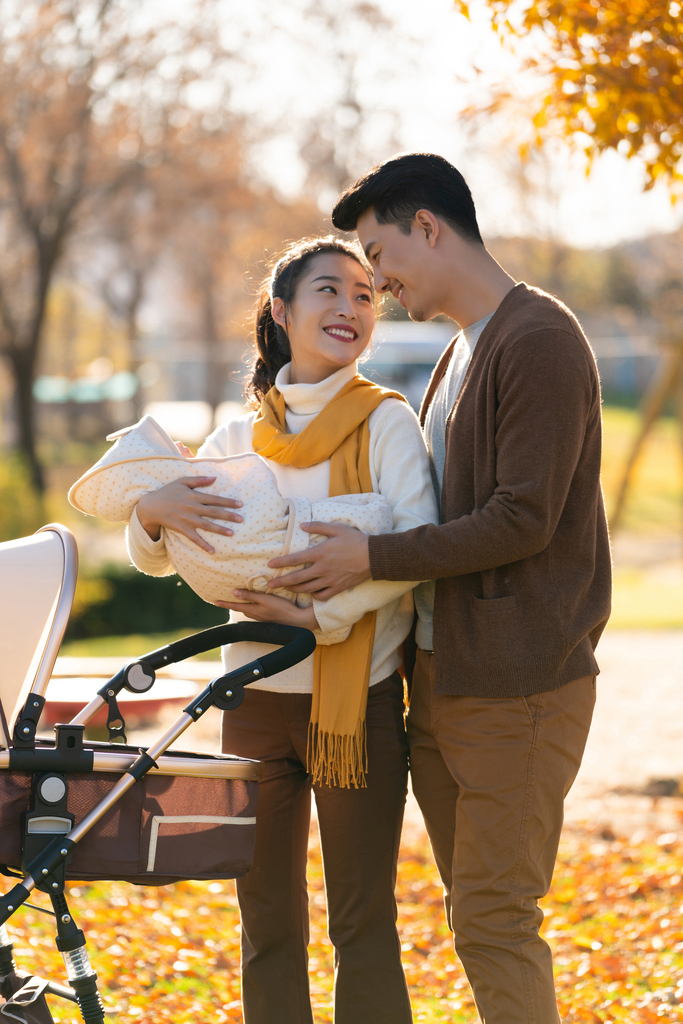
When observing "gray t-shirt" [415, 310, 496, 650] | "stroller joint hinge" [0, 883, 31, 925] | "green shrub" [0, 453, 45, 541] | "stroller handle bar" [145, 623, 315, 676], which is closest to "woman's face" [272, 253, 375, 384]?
"gray t-shirt" [415, 310, 496, 650]

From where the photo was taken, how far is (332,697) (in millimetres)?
2408

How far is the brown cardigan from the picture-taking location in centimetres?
216

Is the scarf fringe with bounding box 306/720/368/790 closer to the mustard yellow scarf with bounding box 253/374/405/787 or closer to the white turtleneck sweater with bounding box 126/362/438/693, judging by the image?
the mustard yellow scarf with bounding box 253/374/405/787

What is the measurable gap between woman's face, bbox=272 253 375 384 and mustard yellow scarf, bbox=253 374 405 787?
10 cm

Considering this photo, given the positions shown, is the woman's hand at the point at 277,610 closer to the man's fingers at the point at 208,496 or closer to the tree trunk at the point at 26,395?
the man's fingers at the point at 208,496

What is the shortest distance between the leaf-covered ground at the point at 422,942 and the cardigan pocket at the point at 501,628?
160 cm

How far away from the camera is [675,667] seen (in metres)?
8.69

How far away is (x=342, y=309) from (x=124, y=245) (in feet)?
69.6

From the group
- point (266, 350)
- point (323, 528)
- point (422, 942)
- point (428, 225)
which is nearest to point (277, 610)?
point (323, 528)

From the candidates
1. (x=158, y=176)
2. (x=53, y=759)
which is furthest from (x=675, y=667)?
(x=158, y=176)

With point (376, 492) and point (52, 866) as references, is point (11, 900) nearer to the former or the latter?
point (52, 866)

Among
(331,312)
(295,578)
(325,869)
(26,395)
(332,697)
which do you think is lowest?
(325,869)

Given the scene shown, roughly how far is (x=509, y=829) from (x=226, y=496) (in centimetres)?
99

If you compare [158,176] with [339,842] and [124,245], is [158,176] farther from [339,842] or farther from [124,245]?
[339,842]
